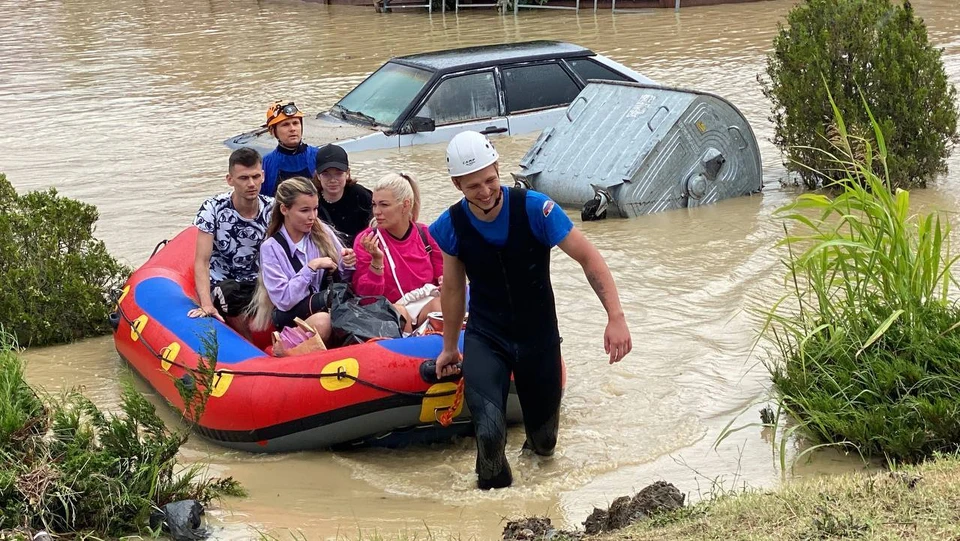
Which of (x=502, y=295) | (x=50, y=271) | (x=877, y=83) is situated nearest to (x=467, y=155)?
(x=502, y=295)

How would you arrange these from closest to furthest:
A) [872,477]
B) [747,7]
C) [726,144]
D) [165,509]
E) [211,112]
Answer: [872,477] < [165,509] < [726,144] < [211,112] < [747,7]

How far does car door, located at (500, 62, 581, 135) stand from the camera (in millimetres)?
12156

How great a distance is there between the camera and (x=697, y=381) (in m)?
6.78

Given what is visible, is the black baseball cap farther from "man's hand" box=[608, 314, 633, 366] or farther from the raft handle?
"man's hand" box=[608, 314, 633, 366]

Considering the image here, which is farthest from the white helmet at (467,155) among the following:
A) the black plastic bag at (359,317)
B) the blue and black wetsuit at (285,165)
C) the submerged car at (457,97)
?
the submerged car at (457,97)

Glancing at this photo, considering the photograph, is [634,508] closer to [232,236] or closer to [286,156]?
[232,236]

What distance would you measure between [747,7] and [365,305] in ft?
66.1

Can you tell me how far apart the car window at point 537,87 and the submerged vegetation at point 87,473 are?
7528 millimetres

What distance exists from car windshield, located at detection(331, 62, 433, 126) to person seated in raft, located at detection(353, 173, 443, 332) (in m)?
5.28

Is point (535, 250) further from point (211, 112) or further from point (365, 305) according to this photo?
point (211, 112)

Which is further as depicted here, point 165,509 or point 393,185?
point 393,185

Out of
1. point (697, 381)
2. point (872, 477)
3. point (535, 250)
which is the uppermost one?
point (535, 250)

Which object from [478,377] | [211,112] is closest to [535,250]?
[478,377]

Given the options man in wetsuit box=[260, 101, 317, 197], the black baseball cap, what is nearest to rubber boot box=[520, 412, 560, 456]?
the black baseball cap
